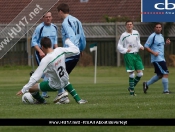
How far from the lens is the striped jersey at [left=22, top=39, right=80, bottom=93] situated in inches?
529

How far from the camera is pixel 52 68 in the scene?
13656mm

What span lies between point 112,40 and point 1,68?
22.1 ft

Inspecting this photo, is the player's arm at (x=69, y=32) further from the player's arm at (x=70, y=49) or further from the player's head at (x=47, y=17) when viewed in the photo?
the player's head at (x=47, y=17)

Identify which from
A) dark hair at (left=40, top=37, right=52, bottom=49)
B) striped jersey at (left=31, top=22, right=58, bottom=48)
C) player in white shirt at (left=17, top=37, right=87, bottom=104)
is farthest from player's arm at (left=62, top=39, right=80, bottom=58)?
striped jersey at (left=31, top=22, right=58, bottom=48)

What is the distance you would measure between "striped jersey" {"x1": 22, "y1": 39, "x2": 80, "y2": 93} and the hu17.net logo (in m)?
26.6

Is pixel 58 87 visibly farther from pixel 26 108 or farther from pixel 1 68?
pixel 1 68

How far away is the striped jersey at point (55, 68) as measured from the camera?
1345 centimetres

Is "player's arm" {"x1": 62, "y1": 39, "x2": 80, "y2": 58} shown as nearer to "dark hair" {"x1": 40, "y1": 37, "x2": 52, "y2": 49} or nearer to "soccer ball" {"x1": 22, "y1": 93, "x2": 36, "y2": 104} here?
"dark hair" {"x1": 40, "y1": 37, "x2": 52, "y2": 49}

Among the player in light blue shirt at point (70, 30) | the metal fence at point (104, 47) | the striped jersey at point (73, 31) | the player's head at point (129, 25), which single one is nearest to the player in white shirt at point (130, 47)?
the player's head at point (129, 25)

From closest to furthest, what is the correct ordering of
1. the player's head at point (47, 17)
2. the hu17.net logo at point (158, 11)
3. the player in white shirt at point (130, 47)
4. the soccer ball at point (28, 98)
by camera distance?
the soccer ball at point (28, 98), the player's head at point (47, 17), the player in white shirt at point (130, 47), the hu17.net logo at point (158, 11)

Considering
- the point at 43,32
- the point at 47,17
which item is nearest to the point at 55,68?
the point at 47,17

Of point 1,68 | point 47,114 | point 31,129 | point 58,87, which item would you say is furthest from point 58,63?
point 1,68

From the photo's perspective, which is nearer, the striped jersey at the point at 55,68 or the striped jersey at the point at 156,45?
the striped jersey at the point at 55,68

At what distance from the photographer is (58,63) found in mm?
13703
